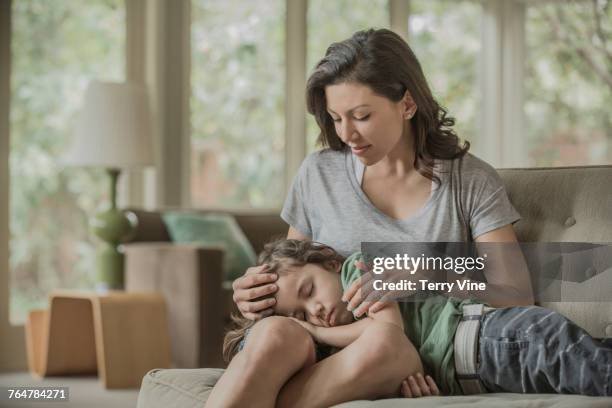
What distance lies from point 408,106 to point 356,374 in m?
0.76

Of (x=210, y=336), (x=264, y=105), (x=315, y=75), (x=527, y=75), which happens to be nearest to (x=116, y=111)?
(x=210, y=336)

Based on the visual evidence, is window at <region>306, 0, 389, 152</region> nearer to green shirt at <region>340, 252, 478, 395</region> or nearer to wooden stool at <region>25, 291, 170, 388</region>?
wooden stool at <region>25, 291, 170, 388</region>

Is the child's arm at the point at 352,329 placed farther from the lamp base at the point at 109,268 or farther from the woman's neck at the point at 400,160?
the lamp base at the point at 109,268

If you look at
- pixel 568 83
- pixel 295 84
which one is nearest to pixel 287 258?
pixel 295 84

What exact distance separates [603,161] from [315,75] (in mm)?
4738

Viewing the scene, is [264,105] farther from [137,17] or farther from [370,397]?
[370,397]

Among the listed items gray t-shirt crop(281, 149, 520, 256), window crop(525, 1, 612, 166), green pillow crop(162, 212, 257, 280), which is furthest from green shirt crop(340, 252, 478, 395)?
window crop(525, 1, 612, 166)

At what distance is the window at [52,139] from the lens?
4.76m

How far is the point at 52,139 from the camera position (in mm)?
4895

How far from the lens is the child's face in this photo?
1.82 metres

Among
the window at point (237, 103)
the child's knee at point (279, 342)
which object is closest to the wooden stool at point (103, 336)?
the window at point (237, 103)

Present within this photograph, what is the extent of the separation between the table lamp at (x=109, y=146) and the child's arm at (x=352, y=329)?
8.46 ft

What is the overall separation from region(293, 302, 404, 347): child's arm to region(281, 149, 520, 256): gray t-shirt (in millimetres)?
329

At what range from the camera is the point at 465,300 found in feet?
6.21
